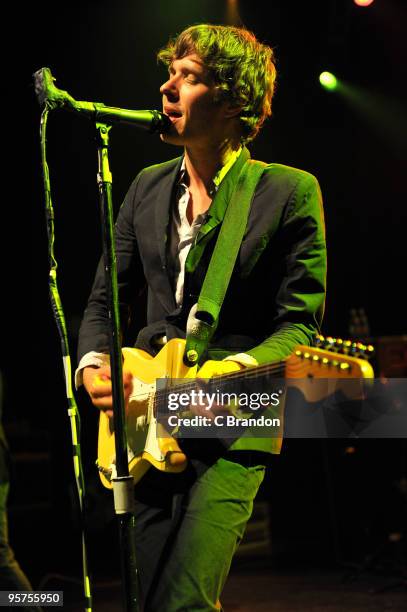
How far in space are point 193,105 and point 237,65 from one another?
0.74 ft

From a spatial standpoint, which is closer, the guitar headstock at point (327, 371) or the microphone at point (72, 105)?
the guitar headstock at point (327, 371)

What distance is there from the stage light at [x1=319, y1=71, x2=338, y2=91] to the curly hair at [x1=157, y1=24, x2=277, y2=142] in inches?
170

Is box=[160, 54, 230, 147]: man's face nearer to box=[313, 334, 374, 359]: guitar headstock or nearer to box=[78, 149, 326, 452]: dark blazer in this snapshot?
box=[78, 149, 326, 452]: dark blazer

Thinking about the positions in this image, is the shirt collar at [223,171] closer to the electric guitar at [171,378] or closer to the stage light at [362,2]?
the electric guitar at [171,378]

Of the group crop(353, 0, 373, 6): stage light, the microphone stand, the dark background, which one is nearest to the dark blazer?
the microphone stand

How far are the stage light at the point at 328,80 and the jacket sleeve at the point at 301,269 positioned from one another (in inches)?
185

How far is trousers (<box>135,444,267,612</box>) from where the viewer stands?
208cm

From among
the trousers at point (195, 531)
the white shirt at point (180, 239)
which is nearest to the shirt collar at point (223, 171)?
the white shirt at point (180, 239)

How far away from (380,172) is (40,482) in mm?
4235

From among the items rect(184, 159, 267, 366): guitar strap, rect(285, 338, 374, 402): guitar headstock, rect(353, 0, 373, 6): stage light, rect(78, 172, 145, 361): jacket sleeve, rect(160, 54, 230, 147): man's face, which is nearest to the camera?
rect(285, 338, 374, 402): guitar headstock

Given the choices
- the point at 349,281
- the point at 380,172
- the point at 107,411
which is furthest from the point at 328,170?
the point at 107,411

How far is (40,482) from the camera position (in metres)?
7.04

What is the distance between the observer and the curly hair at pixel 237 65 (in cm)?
256

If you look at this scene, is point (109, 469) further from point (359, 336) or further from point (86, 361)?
point (359, 336)
